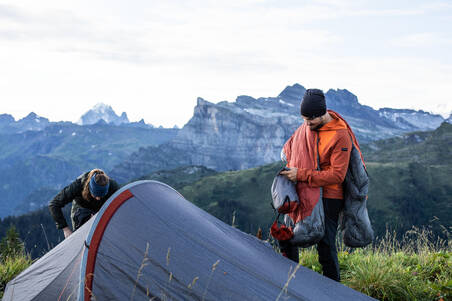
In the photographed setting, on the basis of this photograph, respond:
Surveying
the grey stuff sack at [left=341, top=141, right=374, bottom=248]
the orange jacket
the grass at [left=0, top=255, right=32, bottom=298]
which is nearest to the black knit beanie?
the orange jacket

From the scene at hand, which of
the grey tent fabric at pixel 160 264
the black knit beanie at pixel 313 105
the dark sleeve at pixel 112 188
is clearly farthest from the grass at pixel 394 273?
the dark sleeve at pixel 112 188

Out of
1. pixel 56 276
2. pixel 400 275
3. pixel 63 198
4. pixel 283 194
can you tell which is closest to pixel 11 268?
pixel 63 198

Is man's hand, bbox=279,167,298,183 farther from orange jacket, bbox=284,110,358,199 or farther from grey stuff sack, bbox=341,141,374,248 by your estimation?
grey stuff sack, bbox=341,141,374,248

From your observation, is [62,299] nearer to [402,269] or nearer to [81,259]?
[81,259]

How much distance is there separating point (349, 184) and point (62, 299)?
3977 mm

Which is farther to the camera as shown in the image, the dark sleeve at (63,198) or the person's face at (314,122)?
the dark sleeve at (63,198)

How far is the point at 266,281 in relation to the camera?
4.67m

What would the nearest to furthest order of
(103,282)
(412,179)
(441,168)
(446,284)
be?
(103,282) → (446,284) → (412,179) → (441,168)

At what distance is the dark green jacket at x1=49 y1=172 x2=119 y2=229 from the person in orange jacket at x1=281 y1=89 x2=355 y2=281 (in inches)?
135

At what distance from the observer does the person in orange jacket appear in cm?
518

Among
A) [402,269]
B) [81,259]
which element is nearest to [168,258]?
[81,259]

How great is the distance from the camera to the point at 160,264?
4.50m

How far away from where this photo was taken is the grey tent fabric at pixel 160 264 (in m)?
4.41

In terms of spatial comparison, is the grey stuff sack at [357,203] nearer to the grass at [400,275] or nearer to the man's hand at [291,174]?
the man's hand at [291,174]
